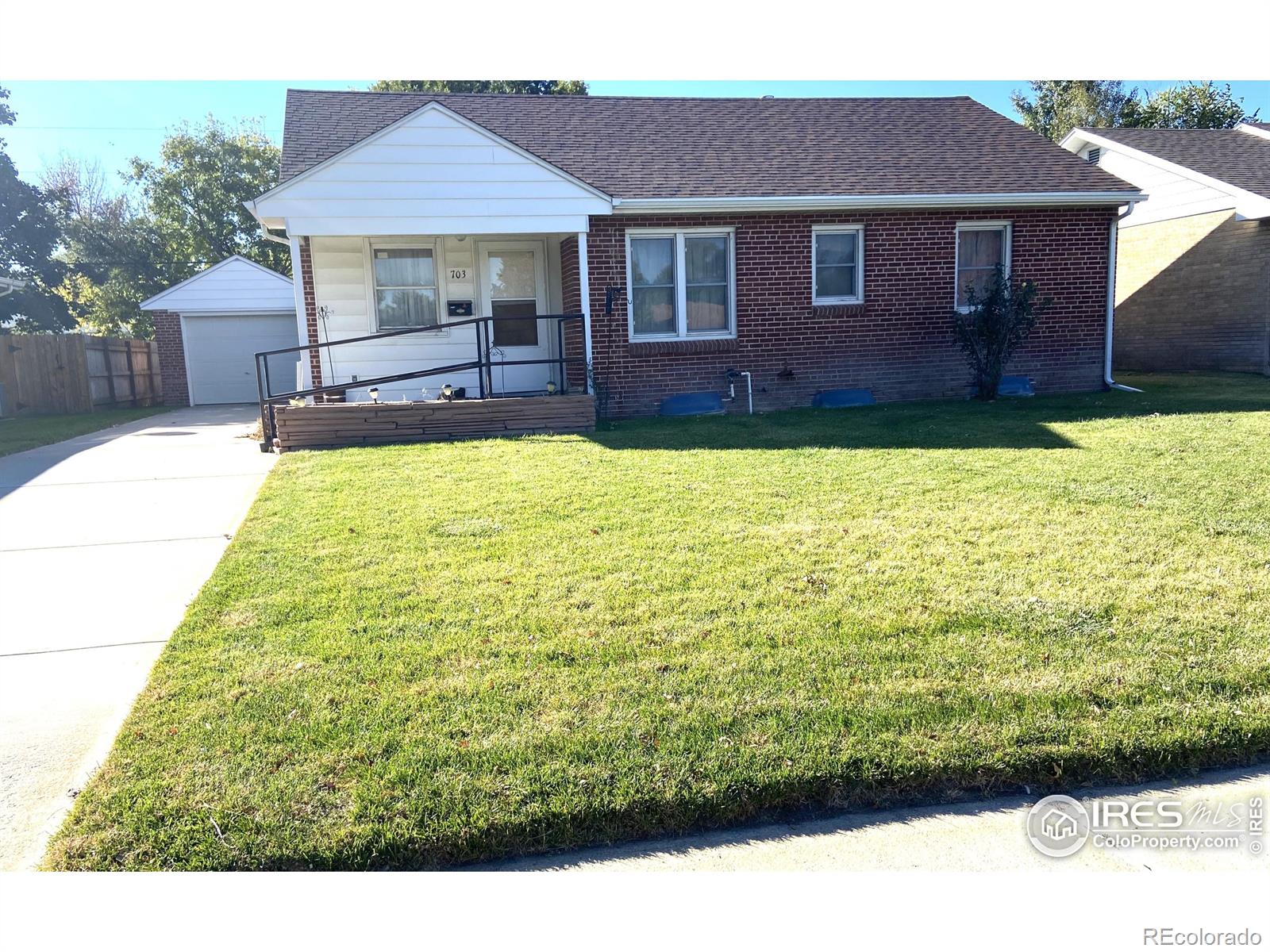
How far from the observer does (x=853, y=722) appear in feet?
10.9

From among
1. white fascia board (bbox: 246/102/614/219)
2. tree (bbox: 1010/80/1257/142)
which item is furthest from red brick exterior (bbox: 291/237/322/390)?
tree (bbox: 1010/80/1257/142)

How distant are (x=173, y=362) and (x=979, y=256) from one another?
60.8 ft

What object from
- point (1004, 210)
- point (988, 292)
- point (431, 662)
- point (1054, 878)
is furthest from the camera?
point (1004, 210)

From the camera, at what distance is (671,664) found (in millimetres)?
3832

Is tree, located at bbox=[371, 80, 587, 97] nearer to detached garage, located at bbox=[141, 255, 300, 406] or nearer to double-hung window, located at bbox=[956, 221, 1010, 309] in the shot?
detached garage, located at bbox=[141, 255, 300, 406]

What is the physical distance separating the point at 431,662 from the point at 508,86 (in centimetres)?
3115

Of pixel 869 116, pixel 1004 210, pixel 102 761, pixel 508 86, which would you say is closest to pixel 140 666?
pixel 102 761

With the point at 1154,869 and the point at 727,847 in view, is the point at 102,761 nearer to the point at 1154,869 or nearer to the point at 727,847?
the point at 727,847

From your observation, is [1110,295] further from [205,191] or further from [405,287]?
[205,191]

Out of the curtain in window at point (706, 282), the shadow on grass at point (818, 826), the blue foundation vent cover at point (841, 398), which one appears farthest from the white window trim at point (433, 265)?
the shadow on grass at point (818, 826)

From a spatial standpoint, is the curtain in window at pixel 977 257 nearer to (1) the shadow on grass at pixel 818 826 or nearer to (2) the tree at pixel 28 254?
(1) the shadow on grass at pixel 818 826

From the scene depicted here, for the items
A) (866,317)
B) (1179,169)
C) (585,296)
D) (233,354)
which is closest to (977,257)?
(866,317)

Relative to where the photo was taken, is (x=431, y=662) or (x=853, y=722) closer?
(x=853, y=722)

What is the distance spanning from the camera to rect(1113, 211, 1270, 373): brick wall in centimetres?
1560
